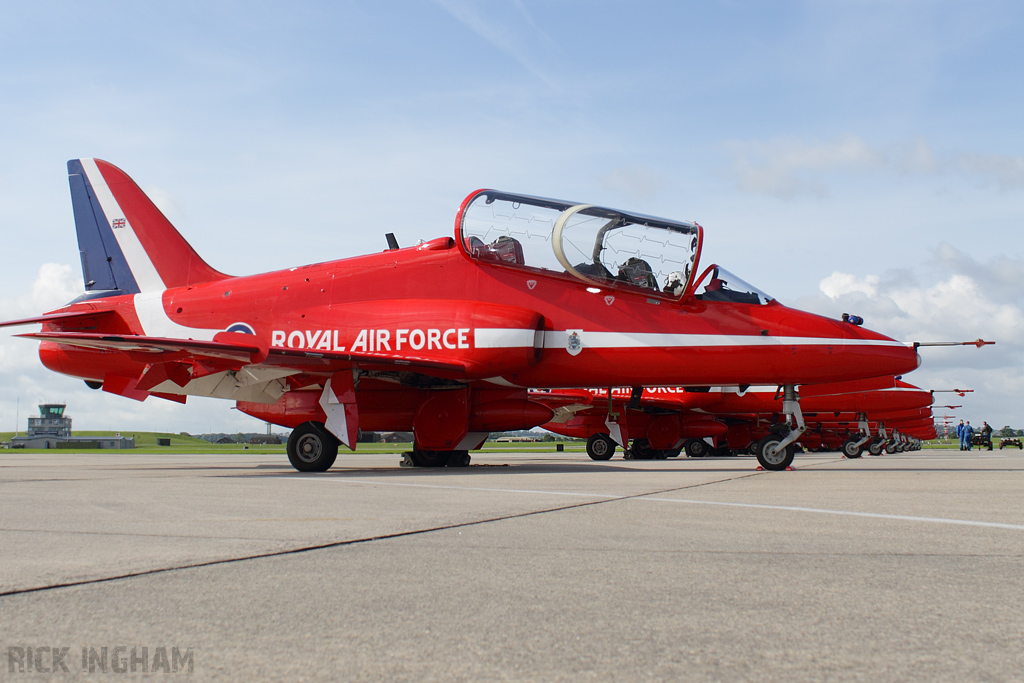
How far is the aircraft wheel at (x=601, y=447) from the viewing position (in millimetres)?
20730

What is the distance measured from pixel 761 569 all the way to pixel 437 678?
1770 mm

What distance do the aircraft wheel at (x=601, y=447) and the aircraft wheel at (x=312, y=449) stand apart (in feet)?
35.3

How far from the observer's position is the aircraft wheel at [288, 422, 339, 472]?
11.1m

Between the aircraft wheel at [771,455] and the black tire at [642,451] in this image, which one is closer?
the aircraft wheel at [771,455]

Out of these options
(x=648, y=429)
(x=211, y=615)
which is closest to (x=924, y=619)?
(x=211, y=615)

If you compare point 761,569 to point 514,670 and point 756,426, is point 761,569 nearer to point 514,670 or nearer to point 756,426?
point 514,670

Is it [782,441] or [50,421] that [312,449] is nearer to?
[782,441]

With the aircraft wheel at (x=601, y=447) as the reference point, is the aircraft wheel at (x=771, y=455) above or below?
above

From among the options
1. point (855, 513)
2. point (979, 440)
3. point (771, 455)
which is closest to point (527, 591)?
point (855, 513)

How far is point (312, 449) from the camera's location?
11.2 m

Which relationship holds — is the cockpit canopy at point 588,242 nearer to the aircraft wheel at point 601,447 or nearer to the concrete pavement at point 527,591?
the concrete pavement at point 527,591

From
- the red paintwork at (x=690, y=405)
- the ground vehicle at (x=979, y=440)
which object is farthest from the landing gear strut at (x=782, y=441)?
the ground vehicle at (x=979, y=440)

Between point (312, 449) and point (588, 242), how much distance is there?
5.03 meters

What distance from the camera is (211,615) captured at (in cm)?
240
